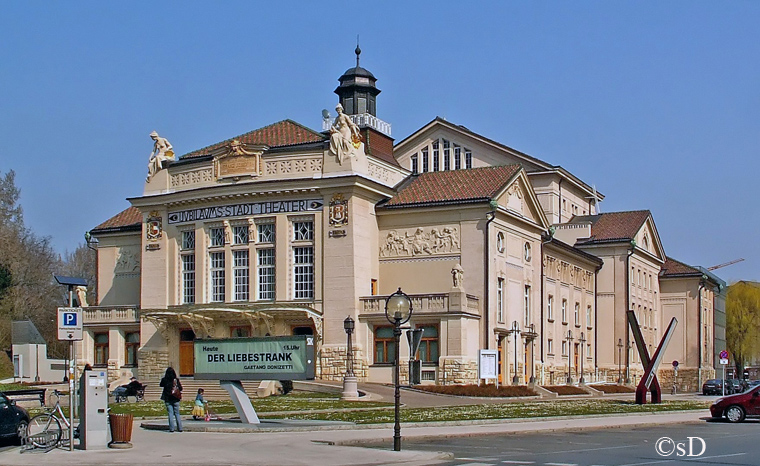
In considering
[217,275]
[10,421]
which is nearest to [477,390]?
[217,275]

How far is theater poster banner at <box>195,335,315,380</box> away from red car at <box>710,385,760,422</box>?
15.0 m

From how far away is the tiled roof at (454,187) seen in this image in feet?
181

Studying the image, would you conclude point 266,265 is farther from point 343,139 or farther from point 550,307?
point 550,307

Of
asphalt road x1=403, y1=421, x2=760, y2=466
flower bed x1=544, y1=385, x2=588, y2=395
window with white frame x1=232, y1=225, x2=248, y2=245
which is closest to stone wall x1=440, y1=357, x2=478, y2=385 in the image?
flower bed x1=544, y1=385, x2=588, y2=395

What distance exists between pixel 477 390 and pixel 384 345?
7800mm

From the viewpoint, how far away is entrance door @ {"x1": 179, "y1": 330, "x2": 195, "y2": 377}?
57.4 m

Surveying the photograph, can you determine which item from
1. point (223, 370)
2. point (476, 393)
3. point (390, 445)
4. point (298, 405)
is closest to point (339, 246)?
point (476, 393)

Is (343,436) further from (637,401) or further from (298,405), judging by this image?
(637,401)

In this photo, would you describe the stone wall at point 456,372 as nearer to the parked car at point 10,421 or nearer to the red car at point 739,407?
the red car at point 739,407

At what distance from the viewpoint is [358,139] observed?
5462 cm

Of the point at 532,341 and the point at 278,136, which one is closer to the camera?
the point at 278,136

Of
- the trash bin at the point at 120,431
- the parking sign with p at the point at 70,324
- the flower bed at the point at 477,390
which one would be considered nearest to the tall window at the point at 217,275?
the flower bed at the point at 477,390

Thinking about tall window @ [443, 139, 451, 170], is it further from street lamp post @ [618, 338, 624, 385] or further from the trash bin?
the trash bin

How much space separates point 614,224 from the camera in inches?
3091
